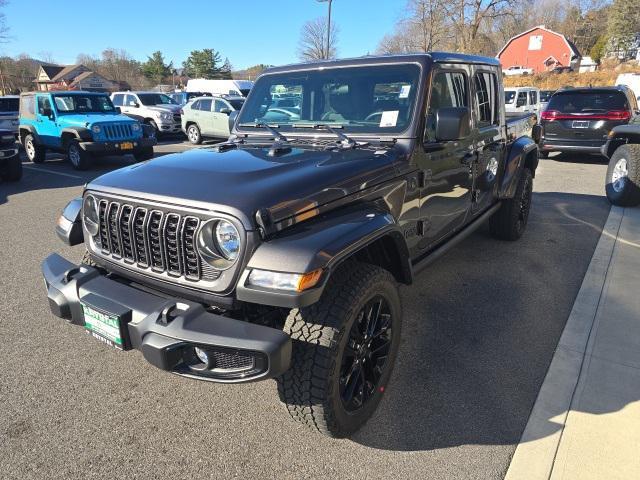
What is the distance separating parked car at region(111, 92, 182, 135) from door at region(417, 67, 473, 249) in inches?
569

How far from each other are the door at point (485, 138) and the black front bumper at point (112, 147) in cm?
894

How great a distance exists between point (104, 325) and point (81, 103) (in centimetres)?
1098

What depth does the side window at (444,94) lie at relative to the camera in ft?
10.1

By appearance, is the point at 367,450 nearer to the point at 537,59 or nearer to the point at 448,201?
the point at 448,201

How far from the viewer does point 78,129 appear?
33.8 feet

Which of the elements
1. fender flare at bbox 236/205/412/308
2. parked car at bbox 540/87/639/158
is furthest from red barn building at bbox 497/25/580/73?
fender flare at bbox 236/205/412/308

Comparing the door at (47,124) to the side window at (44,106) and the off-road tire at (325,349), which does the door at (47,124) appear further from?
the off-road tire at (325,349)

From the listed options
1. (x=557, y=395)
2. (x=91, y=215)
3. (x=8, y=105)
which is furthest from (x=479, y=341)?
(x=8, y=105)

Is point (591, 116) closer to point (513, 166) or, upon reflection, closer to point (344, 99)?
point (513, 166)

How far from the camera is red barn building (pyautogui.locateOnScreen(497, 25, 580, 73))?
59781mm

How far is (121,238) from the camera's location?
2.44 m

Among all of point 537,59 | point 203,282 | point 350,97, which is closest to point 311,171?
point 203,282

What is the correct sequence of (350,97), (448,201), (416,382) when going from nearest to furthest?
(416,382)
(350,97)
(448,201)

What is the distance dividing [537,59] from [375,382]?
236 ft
